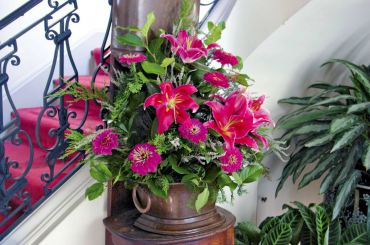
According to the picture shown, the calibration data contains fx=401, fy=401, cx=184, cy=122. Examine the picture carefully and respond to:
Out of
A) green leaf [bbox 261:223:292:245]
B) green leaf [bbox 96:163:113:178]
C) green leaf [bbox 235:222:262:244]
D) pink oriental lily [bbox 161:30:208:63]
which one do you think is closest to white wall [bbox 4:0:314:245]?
green leaf [bbox 235:222:262:244]

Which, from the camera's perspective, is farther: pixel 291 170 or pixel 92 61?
pixel 92 61

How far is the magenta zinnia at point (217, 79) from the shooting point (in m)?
1.10

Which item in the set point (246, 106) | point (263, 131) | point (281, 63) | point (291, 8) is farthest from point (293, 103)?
point (246, 106)

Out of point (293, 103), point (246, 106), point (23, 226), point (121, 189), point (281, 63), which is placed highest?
point (281, 63)

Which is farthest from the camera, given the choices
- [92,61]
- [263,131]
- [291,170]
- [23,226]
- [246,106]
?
[92,61]

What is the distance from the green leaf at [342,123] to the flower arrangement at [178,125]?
0.70m

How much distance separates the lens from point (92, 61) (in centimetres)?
326

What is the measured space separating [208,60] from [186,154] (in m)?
0.35

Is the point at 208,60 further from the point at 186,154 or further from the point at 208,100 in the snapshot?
the point at 186,154

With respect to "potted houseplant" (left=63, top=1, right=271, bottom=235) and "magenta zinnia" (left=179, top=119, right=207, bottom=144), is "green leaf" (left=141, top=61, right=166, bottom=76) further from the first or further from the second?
"magenta zinnia" (left=179, top=119, right=207, bottom=144)

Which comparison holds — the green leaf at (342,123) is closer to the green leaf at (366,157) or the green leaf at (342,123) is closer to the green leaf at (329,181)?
the green leaf at (366,157)

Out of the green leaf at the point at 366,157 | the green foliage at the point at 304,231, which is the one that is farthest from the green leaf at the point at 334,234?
the green leaf at the point at 366,157

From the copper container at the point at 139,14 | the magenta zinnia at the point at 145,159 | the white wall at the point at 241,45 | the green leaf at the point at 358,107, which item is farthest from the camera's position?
the green leaf at the point at 358,107

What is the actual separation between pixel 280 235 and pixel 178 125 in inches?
34.1
